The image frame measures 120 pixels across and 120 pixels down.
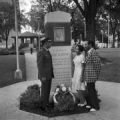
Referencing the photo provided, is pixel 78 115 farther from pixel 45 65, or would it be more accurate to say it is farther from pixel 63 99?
pixel 45 65

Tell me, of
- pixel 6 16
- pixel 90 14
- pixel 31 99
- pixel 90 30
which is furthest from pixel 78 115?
pixel 6 16

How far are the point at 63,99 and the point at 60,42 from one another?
5.44 feet

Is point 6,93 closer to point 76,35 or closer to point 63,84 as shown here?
point 63,84

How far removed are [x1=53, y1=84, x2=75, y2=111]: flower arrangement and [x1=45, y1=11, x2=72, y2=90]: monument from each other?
49 centimetres

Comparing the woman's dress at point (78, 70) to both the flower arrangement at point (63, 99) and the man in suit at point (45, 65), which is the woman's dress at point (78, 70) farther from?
the man in suit at point (45, 65)

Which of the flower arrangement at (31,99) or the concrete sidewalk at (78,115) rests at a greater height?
the flower arrangement at (31,99)

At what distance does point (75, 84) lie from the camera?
739cm

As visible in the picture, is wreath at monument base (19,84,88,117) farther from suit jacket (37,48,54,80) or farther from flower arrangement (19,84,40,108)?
suit jacket (37,48,54,80)

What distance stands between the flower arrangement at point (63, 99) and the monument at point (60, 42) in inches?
19.4

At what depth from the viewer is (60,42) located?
748cm

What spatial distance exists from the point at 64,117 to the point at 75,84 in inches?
49.7

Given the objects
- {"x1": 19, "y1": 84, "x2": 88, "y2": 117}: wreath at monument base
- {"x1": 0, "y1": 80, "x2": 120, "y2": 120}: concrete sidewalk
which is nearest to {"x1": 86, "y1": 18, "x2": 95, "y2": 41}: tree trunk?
{"x1": 0, "y1": 80, "x2": 120, "y2": 120}: concrete sidewalk

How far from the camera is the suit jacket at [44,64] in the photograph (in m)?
6.43

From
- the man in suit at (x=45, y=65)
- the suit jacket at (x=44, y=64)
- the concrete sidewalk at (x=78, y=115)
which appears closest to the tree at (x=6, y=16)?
the concrete sidewalk at (x=78, y=115)
